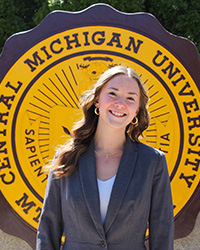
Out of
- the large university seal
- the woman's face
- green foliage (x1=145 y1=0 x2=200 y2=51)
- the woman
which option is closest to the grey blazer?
the woman

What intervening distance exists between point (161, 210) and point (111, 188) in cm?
28

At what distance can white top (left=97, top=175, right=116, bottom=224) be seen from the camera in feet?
6.19

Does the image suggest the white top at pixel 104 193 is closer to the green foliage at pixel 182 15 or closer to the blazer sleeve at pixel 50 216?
the blazer sleeve at pixel 50 216

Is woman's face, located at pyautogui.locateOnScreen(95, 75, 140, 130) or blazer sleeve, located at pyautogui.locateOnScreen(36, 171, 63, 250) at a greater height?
woman's face, located at pyautogui.locateOnScreen(95, 75, 140, 130)

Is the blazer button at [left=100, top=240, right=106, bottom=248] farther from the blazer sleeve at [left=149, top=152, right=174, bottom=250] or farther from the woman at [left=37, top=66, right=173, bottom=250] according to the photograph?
the blazer sleeve at [left=149, top=152, right=174, bottom=250]

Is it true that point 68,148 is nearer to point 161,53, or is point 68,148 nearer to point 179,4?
point 161,53

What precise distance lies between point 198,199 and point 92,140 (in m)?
1.58

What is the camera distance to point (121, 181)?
1.89 m

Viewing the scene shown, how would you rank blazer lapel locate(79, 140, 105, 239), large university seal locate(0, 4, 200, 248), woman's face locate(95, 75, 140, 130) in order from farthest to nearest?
large university seal locate(0, 4, 200, 248) < woman's face locate(95, 75, 140, 130) < blazer lapel locate(79, 140, 105, 239)

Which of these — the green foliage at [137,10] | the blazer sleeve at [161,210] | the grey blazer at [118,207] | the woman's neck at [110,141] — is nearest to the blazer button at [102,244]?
the grey blazer at [118,207]

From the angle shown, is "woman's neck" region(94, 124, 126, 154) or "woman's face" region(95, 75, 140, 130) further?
"woman's neck" region(94, 124, 126, 154)

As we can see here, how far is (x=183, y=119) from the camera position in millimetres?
3250

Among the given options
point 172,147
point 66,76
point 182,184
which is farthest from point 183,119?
point 66,76

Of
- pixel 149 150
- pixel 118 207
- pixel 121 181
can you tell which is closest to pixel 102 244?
pixel 118 207
